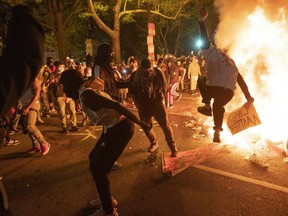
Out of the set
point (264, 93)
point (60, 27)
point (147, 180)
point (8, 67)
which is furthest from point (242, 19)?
point (60, 27)

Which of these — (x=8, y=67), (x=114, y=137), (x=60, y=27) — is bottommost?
(x=114, y=137)

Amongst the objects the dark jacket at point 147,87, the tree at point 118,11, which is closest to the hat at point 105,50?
the dark jacket at point 147,87

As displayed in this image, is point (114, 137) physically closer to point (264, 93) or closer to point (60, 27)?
point (264, 93)

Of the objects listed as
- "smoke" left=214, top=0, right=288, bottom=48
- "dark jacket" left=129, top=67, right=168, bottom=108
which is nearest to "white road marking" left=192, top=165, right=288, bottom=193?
"dark jacket" left=129, top=67, right=168, bottom=108

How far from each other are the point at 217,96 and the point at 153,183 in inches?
72.6

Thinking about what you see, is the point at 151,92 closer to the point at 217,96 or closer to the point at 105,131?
the point at 217,96

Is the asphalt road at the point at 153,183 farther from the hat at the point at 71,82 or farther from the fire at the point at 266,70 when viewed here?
the hat at the point at 71,82

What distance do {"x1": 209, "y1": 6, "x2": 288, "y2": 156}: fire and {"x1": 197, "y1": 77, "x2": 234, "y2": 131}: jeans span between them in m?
2.24

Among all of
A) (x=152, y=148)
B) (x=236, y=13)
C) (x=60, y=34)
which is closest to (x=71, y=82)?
(x=152, y=148)

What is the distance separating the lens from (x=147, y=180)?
17.1 ft

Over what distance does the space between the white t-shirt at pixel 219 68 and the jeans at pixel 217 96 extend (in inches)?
3.3

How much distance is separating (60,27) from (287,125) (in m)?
15.6

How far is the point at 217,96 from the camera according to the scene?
4.62 m

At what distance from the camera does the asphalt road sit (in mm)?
4277
